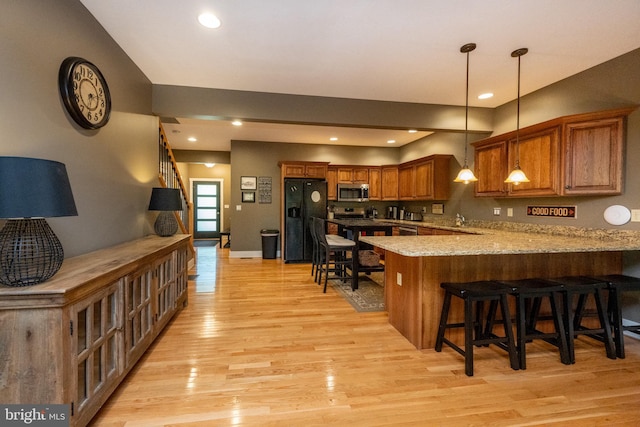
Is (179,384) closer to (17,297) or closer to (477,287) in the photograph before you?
(17,297)

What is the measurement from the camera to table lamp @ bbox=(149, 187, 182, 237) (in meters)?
3.05

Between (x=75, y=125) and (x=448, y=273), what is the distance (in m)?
3.07

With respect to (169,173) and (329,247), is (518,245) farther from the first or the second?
(169,173)

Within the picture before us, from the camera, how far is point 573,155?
3014 mm

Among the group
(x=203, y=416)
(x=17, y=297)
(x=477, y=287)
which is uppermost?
(x=17, y=297)

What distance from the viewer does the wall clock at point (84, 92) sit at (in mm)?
1924

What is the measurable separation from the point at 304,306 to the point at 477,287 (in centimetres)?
196

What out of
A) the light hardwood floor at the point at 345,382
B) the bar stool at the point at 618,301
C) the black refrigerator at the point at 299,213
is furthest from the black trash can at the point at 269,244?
the bar stool at the point at 618,301

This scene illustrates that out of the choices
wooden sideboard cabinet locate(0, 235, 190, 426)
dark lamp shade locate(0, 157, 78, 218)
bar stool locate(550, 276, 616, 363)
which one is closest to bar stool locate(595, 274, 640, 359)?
bar stool locate(550, 276, 616, 363)

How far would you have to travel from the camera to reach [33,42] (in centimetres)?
169

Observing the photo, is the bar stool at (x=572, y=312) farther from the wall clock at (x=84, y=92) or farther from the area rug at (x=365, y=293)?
the wall clock at (x=84, y=92)

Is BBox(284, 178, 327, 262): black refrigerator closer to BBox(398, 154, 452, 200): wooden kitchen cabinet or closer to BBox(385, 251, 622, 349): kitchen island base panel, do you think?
BBox(398, 154, 452, 200): wooden kitchen cabinet

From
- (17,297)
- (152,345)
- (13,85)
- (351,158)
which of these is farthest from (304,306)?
(351,158)

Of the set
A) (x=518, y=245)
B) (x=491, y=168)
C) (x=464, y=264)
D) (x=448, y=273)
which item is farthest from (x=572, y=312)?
(x=491, y=168)
